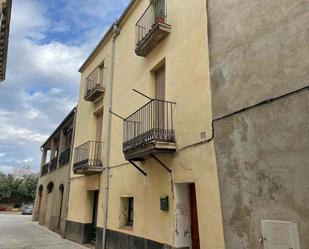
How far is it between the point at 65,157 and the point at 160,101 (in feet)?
36.5

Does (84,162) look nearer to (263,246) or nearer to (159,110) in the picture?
(159,110)

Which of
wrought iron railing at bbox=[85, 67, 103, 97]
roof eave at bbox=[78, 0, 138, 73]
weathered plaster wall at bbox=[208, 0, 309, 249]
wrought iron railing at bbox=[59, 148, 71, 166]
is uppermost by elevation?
roof eave at bbox=[78, 0, 138, 73]

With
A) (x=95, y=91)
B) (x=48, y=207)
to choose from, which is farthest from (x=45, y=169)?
(x=95, y=91)

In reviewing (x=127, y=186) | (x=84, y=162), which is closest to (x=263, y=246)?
(x=127, y=186)

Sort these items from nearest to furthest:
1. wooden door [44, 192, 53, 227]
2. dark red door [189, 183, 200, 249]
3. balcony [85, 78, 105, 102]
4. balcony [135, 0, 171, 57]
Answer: dark red door [189, 183, 200, 249] → balcony [135, 0, 171, 57] → balcony [85, 78, 105, 102] → wooden door [44, 192, 53, 227]

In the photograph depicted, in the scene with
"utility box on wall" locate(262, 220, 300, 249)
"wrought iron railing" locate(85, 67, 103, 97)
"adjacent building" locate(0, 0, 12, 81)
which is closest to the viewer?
"utility box on wall" locate(262, 220, 300, 249)

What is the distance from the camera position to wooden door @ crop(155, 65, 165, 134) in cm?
741

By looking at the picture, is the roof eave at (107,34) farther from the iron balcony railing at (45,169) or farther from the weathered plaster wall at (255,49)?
the iron balcony railing at (45,169)

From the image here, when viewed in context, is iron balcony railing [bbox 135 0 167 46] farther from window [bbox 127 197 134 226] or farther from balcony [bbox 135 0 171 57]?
window [bbox 127 197 134 226]

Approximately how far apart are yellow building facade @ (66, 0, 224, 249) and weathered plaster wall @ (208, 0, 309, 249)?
457 millimetres

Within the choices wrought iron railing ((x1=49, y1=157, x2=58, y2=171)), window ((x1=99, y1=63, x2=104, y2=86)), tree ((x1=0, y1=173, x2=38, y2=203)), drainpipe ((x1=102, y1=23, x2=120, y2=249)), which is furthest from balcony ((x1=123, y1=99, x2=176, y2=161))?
tree ((x1=0, y1=173, x2=38, y2=203))

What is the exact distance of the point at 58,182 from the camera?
17.6 m

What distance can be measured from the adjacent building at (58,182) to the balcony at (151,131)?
27.6 feet

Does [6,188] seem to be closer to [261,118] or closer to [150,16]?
[150,16]
